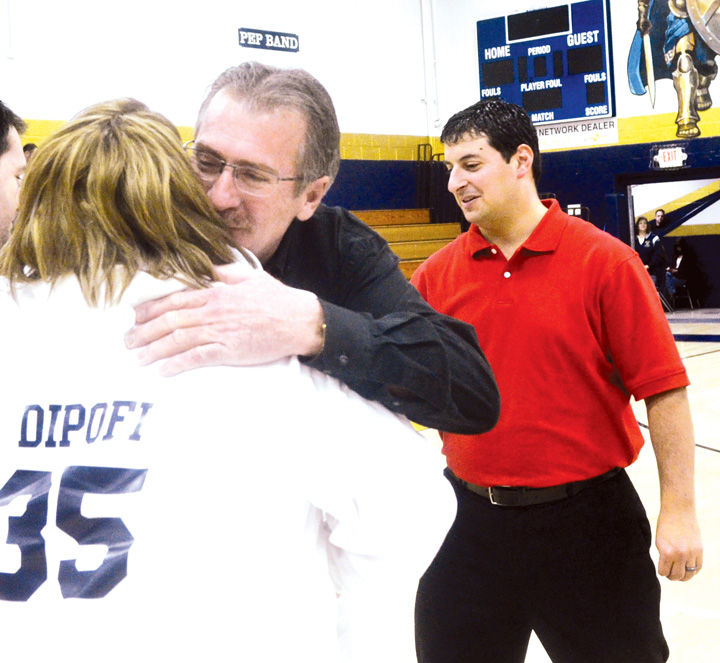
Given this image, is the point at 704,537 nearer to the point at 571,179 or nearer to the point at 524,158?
the point at 524,158

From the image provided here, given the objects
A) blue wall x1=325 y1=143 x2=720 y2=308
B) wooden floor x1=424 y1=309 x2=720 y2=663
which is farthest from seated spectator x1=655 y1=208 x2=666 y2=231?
wooden floor x1=424 y1=309 x2=720 y2=663

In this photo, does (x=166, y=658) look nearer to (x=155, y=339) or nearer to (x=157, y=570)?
(x=157, y=570)

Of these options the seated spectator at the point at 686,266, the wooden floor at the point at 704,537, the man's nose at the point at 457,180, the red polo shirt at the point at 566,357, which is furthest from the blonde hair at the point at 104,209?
the seated spectator at the point at 686,266

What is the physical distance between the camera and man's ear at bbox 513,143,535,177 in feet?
8.80

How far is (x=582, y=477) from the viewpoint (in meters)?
2.32

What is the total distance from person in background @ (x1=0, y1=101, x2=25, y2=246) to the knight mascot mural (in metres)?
11.8

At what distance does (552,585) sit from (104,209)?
159 cm

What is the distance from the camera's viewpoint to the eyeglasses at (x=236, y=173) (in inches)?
57.9

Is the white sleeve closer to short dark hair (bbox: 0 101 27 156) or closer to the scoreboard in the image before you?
short dark hair (bbox: 0 101 27 156)

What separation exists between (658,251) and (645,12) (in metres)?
3.87

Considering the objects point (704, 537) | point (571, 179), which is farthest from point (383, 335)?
point (571, 179)

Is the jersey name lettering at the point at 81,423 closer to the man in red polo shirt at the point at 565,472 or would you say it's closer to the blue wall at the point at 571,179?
the man in red polo shirt at the point at 565,472

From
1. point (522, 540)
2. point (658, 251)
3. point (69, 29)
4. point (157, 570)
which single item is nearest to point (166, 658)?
point (157, 570)

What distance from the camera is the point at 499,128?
2760mm
